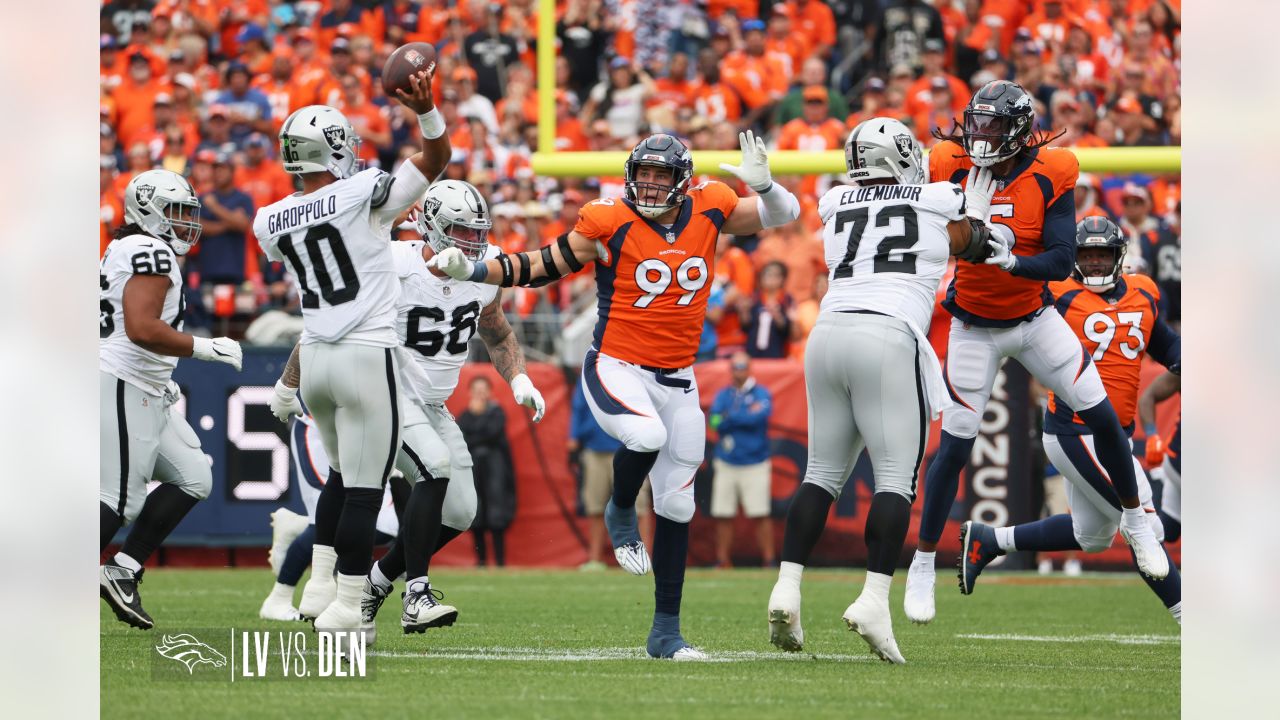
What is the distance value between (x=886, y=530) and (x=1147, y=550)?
2.04 metres

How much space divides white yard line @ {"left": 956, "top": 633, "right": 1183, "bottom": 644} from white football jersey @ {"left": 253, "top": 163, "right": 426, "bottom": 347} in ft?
10.9

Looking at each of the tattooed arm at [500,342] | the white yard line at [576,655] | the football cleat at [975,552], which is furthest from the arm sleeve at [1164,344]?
the tattooed arm at [500,342]

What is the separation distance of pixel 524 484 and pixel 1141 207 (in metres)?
5.22

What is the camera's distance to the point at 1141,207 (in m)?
11.8

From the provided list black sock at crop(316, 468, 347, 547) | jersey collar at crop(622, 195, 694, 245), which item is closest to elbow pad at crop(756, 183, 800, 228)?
jersey collar at crop(622, 195, 694, 245)

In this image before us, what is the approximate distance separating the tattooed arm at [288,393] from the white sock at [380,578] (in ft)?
2.60

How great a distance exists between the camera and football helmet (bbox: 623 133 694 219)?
6.38 metres

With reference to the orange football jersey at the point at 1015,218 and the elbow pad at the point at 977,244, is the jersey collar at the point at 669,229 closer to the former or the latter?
the elbow pad at the point at 977,244

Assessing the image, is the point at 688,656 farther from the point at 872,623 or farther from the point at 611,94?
the point at 611,94

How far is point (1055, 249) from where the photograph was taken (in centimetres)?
671

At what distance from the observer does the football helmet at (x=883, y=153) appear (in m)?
6.16
